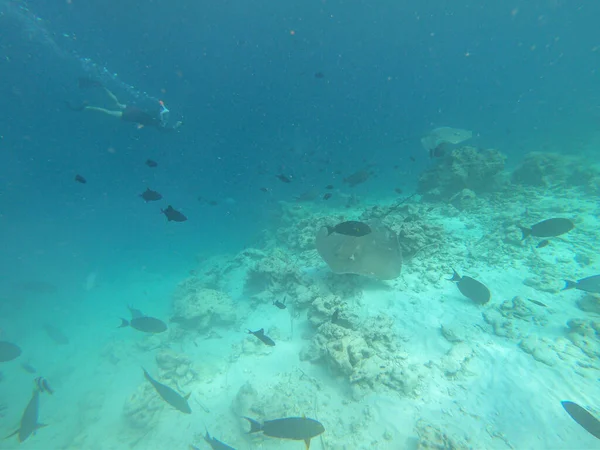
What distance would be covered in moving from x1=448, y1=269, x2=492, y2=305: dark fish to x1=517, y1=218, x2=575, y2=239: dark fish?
160 centimetres

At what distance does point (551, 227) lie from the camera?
5848 millimetres

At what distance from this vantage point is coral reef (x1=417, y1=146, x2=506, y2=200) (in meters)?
11.3

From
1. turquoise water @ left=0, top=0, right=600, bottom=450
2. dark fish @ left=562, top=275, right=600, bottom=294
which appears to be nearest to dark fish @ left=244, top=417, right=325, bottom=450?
turquoise water @ left=0, top=0, right=600, bottom=450

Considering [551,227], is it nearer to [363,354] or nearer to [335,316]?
[363,354]

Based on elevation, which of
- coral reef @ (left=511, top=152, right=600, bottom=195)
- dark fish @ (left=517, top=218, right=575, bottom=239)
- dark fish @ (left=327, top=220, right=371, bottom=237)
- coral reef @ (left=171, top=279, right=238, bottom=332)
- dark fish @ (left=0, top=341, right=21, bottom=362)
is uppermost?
coral reef @ (left=511, top=152, right=600, bottom=195)

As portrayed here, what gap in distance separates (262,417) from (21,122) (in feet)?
173

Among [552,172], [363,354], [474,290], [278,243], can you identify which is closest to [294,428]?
[363,354]

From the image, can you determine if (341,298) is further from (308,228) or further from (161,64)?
(161,64)

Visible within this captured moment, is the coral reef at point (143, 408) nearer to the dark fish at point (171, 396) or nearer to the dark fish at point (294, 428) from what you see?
the dark fish at point (171, 396)

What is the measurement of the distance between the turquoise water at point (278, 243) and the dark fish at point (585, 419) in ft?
1.70

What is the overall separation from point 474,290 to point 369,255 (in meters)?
2.60

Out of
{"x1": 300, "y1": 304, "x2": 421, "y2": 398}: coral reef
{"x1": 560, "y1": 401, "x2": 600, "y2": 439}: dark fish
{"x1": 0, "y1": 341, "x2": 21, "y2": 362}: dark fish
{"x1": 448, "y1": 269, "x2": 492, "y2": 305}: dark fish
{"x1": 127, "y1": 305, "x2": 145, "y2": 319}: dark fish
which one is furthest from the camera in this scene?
{"x1": 127, "y1": 305, "x2": 145, "y2": 319}: dark fish

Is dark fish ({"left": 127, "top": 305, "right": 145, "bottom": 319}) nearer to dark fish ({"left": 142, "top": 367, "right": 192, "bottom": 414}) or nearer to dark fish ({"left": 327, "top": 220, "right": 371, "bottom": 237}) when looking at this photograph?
dark fish ({"left": 142, "top": 367, "right": 192, "bottom": 414})

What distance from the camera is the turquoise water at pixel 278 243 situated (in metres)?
4.86
